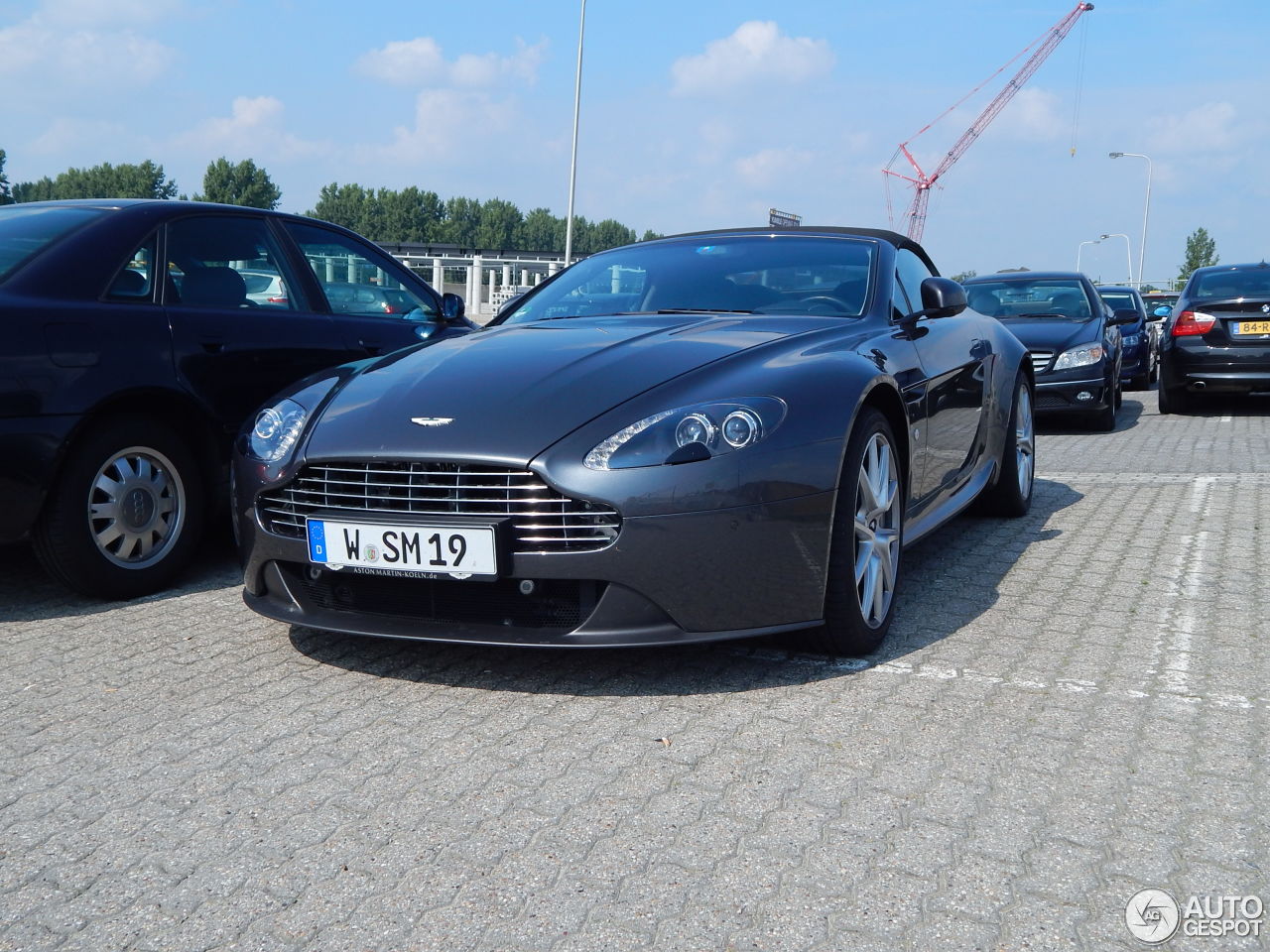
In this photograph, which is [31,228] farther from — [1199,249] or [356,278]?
[1199,249]

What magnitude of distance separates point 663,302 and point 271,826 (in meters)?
2.66

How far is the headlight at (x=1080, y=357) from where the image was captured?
35.4 ft

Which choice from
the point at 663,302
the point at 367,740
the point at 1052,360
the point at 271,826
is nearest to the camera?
the point at 271,826

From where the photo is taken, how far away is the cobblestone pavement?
2.23 metres

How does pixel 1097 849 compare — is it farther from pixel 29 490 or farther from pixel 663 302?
pixel 29 490

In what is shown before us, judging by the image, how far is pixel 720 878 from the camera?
235cm

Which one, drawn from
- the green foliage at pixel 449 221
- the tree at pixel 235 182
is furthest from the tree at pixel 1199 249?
the tree at pixel 235 182

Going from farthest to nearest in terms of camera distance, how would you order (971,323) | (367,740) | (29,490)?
1. (971,323)
2. (29,490)
3. (367,740)

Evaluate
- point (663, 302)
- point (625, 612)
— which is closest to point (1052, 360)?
point (663, 302)

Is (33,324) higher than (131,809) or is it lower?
higher

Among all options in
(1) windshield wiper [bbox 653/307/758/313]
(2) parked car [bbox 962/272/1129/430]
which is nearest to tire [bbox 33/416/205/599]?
(1) windshield wiper [bbox 653/307/758/313]

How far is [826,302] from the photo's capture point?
4547 mm

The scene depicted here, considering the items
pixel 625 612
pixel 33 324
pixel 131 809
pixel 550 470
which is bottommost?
pixel 131 809

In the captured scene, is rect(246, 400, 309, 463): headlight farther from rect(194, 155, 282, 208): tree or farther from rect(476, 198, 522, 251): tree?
rect(476, 198, 522, 251): tree
